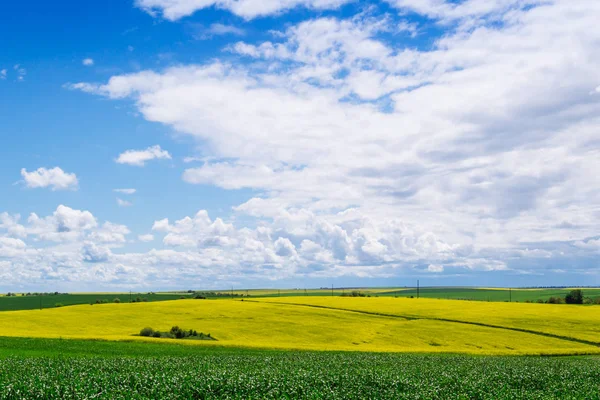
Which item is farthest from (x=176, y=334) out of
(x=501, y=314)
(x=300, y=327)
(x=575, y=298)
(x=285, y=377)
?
(x=575, y=298)

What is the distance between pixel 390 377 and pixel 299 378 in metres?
5.44

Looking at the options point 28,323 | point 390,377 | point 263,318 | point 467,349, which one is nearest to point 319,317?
point 263,318

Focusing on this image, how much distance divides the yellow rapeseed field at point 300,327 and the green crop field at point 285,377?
43.3 ft

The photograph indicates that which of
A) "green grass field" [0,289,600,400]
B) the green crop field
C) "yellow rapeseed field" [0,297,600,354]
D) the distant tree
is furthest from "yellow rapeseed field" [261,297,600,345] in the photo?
the green crop field

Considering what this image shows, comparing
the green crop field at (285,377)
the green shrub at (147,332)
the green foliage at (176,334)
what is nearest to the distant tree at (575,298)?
the green crop field at (285,377)

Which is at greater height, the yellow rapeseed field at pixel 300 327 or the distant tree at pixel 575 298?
the distant tree at pixel 575 298

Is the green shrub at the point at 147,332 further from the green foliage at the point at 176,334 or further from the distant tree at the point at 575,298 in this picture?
the distant tree at the point at 575,298

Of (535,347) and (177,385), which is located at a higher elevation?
(177,385)

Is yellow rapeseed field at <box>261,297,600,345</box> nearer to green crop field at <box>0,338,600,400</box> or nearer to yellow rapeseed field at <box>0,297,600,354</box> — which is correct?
yellow rapeseed field at <box>0,297,600,354</box>

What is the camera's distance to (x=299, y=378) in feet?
98.3

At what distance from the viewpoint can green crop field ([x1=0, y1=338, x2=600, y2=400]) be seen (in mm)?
25406

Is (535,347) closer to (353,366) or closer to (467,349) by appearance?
(467,349)

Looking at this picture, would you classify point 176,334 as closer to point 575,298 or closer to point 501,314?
point 501,314

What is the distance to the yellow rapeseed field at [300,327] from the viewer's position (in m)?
58.1
